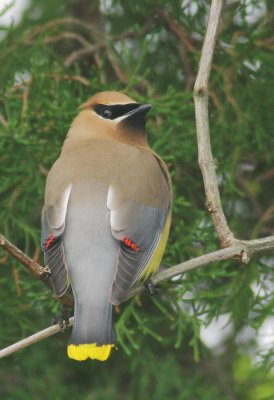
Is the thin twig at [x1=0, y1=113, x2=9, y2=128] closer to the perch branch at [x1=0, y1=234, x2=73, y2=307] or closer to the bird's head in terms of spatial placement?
the bird's head

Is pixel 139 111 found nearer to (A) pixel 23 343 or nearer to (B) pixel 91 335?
(B) pixel 91 335

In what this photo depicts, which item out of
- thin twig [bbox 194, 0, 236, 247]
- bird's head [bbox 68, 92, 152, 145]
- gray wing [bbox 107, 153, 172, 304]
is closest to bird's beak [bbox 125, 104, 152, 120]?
bird's head [bbox 68, 92, 152, 145]

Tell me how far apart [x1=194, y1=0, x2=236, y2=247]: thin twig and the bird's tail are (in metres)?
0.49

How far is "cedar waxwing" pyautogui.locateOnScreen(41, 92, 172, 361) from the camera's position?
140 inches

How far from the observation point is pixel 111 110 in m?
4.54

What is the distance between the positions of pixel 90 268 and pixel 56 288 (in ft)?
0.59

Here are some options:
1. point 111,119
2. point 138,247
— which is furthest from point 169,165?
point 138,247

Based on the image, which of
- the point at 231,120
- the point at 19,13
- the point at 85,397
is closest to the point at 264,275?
the point at 231,120

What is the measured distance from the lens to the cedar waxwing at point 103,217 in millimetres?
3566

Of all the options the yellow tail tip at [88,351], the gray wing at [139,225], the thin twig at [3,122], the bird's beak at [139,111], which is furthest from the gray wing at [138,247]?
the thin twig at [3,122]

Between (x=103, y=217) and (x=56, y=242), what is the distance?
0.20 m

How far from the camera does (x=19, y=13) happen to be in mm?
4898

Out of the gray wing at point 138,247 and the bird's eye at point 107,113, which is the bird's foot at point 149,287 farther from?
the bird's eye at point 107,113

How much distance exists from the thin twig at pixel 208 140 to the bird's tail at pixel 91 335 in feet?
1.62
